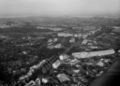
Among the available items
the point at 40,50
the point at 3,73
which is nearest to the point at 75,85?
the point at 3,73

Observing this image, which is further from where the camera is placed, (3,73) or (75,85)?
(3,73)

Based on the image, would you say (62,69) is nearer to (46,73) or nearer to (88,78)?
(46,73)

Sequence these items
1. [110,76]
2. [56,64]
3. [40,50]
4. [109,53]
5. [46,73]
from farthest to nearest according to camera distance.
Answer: [40,50] < [109,53] < [56,64] < [46,73] < [110,76]

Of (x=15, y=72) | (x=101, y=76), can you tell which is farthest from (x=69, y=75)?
(x=15, y=72)

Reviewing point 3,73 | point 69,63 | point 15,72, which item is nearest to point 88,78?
point 69,63

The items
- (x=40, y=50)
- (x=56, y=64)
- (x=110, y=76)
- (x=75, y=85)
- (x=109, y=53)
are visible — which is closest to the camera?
(x=75, y=85)

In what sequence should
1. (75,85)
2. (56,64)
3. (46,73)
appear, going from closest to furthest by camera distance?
(75,85), (46,73), (56,64)

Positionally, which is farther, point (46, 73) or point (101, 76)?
point (46, 73)

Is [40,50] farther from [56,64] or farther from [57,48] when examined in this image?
[56,64]

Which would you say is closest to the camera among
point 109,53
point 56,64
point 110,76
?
point 110,76
